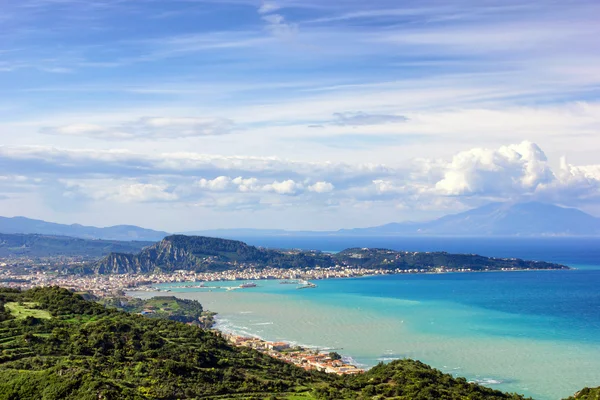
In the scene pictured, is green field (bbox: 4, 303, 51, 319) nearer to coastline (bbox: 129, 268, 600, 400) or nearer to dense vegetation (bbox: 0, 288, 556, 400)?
dense vegetation (bbox: 0, 288, 556, 400)

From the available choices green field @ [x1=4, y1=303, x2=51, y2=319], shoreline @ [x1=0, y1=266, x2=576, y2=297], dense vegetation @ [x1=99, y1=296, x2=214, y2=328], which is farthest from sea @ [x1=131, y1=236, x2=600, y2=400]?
green field @ [x1=4, y1=303, x2=51, y2=319]

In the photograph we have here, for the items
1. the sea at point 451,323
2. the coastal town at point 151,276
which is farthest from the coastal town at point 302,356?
the coastal town at point 151,276

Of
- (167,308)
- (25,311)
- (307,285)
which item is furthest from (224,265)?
(25,311)

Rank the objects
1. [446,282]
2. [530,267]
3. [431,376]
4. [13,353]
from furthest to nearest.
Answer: [530,267] < [446,282] < [431,376] < [13,353]

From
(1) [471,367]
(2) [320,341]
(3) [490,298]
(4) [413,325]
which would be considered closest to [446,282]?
(3) [490,298]

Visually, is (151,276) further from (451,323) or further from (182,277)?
(451,323)

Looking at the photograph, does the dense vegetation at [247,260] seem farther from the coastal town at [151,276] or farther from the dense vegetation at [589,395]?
the dense vegetation at [589,395]

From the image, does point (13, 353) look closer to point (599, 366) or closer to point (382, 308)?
point (599, 366)
